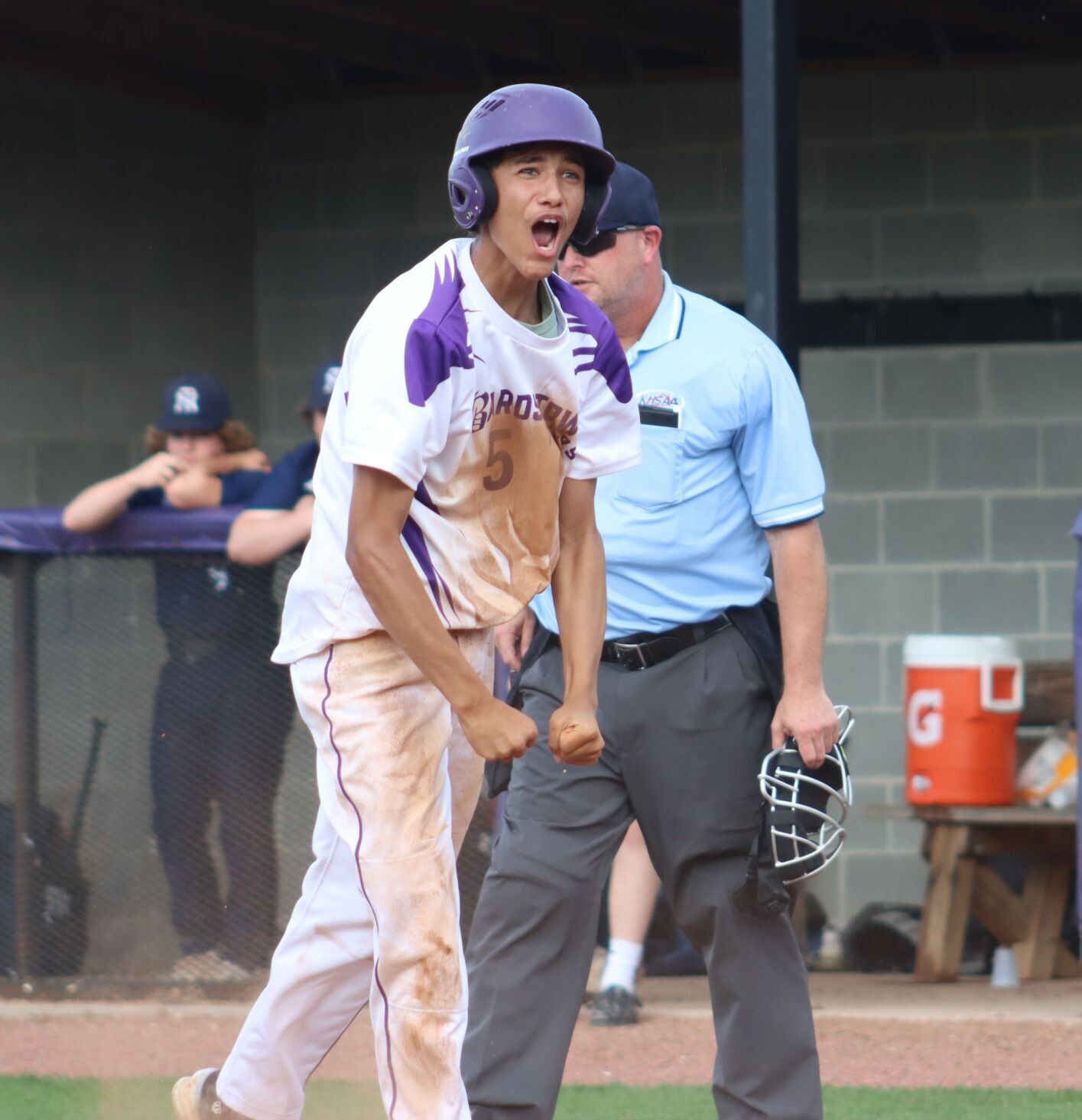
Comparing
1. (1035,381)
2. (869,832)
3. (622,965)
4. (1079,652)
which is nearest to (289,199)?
(1035,381)

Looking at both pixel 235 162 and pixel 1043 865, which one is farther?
pixel 235 162

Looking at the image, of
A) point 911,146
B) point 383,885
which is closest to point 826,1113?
point 383,885

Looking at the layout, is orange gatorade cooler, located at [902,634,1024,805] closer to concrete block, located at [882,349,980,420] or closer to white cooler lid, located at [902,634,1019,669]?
white cooler lid, located at [902,634,1019,669]

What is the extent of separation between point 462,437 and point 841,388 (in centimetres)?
600

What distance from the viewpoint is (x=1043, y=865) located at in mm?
7105

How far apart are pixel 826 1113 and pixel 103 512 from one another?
2860 millimetres

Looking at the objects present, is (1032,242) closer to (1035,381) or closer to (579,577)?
(1035,381)

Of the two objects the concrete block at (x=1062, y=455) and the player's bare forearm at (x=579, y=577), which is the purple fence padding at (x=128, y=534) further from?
the concrete block at (x=1062, y=455)

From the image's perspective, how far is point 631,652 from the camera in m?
4.03

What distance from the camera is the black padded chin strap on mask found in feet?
12.5

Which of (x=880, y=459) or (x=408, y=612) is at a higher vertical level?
(x=880, y=459)

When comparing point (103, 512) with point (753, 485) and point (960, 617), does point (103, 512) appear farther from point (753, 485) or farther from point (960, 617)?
point (960, 617)

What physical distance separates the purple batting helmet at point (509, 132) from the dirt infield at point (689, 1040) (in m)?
2.62

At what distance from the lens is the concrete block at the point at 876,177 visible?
8930mm
